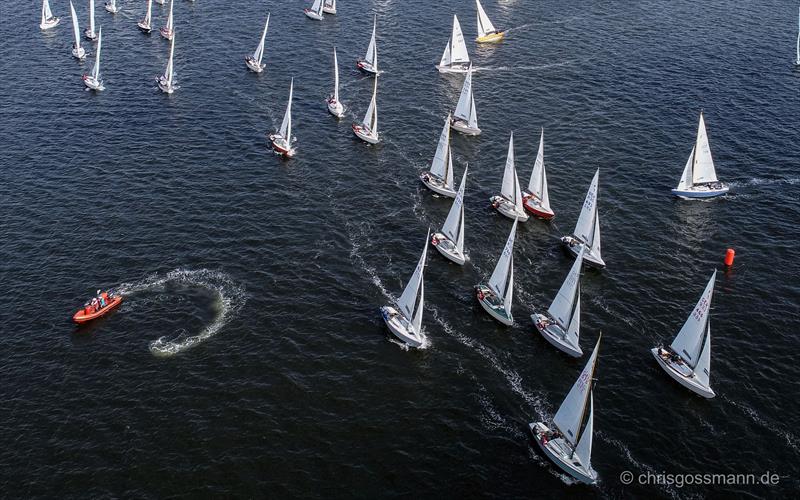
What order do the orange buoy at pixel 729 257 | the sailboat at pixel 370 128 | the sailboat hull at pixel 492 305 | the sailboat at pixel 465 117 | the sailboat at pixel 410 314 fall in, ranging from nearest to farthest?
the sailboat at pixel 410 314 → the sailboat hull at pixel 492 305 → the orange buoy at pixel 729 257 → the sailboat at pixel 370 128 → the sailboat at pixel 465 117

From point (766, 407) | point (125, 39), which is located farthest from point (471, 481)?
point (125, 39)

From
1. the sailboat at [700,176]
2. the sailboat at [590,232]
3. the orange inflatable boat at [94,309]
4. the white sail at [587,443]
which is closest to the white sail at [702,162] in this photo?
the sailboat at [700,176]

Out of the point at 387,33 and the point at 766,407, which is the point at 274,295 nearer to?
the point at 766,407

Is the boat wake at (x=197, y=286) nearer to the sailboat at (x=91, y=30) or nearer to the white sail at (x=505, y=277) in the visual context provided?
the white sail at (x=505, y=277)

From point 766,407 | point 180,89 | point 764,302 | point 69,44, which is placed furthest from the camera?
point 69,44

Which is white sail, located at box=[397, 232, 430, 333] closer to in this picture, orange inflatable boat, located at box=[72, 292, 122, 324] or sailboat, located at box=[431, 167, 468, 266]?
sailboat, located at box=[431, 167, 468, 266]

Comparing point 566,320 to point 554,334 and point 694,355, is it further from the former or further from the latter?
point 694,355

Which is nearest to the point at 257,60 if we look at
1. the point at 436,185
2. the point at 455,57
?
the point at 455,57
